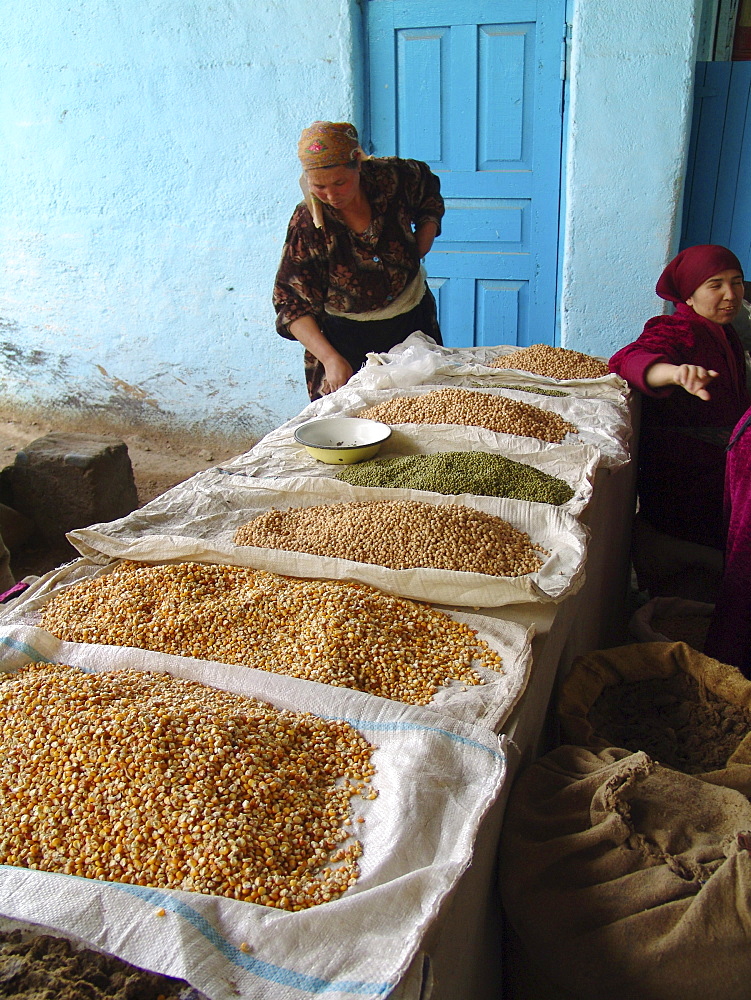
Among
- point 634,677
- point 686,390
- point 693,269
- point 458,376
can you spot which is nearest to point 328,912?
point 634,677

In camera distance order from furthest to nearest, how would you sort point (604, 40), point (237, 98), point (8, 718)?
point (237, 98)
point (604, 40)
point (8, 718)

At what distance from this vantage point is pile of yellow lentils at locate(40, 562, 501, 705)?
116 cm

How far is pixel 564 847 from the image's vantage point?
0.97 m

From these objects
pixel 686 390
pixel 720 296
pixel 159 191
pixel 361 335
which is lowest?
pixel 686 390

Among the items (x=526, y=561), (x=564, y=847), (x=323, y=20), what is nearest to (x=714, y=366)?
(x=526, y=561)

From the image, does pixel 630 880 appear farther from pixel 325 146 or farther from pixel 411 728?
pixel 325 146

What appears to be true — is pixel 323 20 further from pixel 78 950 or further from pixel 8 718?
pixel 78 950

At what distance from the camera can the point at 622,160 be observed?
140 inches

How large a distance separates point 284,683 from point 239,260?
398cm

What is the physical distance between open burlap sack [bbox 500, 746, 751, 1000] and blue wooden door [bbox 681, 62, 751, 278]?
3371mm

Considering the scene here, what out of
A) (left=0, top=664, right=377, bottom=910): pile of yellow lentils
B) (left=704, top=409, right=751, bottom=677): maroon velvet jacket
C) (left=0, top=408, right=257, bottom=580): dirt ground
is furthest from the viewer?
(left=0, top=408, right=257, bottom=580): dirt ground

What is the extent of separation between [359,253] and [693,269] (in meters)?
1.18

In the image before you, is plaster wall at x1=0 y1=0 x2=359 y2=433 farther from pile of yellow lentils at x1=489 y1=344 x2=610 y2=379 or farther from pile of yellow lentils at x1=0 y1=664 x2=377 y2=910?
pile of yellow lentils at x1=0 y1=664 x2=377 y2=910

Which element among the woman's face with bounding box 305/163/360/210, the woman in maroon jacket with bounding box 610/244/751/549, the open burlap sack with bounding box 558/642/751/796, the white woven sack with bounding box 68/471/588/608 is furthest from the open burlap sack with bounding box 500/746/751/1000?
the woman's face with bounding box 305/163/360/210
